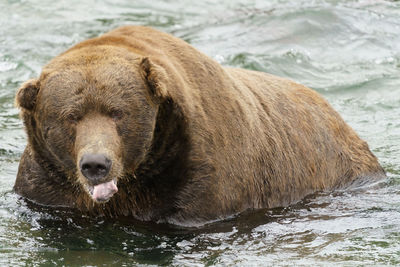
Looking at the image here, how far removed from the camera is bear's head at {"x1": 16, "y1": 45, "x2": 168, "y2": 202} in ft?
20.1

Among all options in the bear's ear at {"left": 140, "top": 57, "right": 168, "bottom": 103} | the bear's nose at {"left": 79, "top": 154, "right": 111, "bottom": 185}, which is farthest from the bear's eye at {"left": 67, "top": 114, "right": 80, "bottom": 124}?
the bear's ear at {"left": 140, "top": 57, "right": 168, "bottom": 103}

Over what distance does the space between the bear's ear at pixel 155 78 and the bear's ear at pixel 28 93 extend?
795mm

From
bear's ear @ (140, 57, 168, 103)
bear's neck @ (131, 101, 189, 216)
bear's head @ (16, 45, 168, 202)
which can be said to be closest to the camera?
bear's head @ (16, 45, 168, 202)

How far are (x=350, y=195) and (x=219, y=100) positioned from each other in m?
2.07

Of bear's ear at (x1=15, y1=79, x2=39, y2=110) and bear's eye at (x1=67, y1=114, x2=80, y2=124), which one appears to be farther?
bear's ear at (x1=15, y1=79, x2=39, y2=110)

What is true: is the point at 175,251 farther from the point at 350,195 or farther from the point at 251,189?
the point at 350,195

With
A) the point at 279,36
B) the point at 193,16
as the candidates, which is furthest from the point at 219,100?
the point at 193,16

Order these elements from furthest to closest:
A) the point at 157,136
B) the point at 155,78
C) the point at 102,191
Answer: the point at 157,136 → the point at 155,78 → the point at 102,191

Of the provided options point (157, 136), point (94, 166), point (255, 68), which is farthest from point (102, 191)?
point (255, 68)

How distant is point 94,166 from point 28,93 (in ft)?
3.04

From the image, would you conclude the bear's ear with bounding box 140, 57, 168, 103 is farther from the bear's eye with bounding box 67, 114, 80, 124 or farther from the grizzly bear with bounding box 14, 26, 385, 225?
the bear's eye with bounding box 67, 114, 80, 124

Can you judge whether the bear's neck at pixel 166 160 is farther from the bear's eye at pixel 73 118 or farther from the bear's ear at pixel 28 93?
the bear's ear at pixel 28 93

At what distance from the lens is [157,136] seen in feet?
21.9

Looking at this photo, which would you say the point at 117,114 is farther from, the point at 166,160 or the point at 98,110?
the point at 166,160
